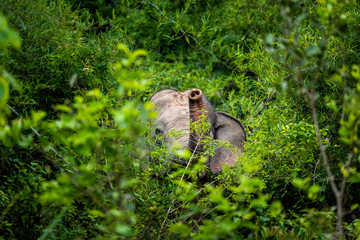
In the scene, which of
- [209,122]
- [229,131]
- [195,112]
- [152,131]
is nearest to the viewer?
[195,112]

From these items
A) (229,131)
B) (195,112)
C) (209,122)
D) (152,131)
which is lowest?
(229,131)

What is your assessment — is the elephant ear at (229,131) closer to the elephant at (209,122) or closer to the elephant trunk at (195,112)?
the elephant at (209,122)

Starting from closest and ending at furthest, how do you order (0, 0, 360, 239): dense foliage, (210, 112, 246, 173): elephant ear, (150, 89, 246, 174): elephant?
(0, 0, 360, 239): dense foliage, (150, 89, 246, 174): elephant, (210, 112, 246, 173): elephant ear

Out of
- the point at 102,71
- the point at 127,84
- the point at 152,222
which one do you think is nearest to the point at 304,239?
the point at 152,222

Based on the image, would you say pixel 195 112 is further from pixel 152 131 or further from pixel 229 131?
pixel 229 131

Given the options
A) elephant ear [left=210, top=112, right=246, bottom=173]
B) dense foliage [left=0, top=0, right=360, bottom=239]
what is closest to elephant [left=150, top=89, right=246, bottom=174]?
elephant ear [left=210, top=112, right=246, bottom=173]

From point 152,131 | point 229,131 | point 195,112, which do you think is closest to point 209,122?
point 229,131

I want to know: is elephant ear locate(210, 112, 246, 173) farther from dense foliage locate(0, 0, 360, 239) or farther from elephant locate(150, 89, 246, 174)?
dense foliage locate(0, 0, 360, 239)

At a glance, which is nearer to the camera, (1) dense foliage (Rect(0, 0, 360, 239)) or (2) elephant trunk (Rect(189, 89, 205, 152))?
(1) dense foliage (Rect(0, 0, 360, 239))

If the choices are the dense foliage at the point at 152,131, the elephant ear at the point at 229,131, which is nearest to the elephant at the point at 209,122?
the elephant ear at the point at 229,131

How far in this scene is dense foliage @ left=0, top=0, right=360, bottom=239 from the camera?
6.64ft

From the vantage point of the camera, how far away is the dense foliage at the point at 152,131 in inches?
79.7

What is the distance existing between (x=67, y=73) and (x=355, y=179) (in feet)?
9.54

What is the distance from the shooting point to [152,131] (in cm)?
415
